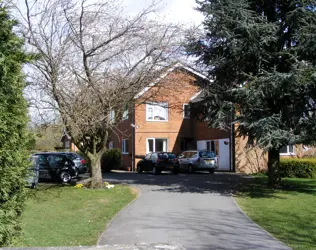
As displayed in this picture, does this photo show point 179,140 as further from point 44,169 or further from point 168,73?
point 168,73

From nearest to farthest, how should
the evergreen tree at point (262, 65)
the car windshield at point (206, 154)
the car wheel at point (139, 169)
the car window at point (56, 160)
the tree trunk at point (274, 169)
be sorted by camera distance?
1. the evergreen tree at point (262, 65)
2. the tree trunk at point (274, 169)
3. the car window at point (56, 160)
4. the car windshield at point (206, 154)
5. the car wheel at point (139, 169)

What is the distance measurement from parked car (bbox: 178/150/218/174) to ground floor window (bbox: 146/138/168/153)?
199 inches

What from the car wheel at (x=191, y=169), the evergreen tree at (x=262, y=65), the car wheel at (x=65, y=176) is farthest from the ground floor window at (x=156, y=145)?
the evergreen tree at (x=262, y=65)

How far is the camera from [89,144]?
18.9 metres

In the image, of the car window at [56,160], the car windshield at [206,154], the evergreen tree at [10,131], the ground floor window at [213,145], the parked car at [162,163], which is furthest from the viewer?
the ground floor window at [213,145]

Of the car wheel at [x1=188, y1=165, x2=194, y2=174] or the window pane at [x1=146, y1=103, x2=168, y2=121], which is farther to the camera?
the window pane at [x1=146, y1=103, x2=168, y2=121]

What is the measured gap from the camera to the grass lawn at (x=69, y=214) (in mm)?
8742

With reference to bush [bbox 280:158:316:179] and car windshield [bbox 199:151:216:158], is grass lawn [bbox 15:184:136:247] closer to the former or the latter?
bush [bbox 280:158:316:179]

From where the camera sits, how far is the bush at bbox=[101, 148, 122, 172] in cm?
3416

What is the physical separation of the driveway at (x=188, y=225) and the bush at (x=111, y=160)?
753 inches

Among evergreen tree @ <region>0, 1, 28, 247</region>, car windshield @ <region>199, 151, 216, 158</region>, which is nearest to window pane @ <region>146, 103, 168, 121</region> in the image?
car windshield @ <region>199, 151, 216, 158</region>

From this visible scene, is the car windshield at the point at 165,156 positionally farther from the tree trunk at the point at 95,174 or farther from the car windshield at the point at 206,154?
the tree trunk at the point at 95,174

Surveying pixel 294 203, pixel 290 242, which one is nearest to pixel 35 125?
pixel 294 203

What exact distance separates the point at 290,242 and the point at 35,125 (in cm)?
1073
